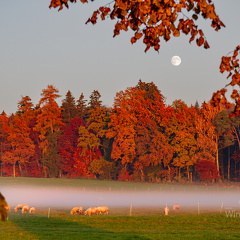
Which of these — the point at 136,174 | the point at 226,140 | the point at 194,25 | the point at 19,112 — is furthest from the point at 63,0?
the point at 19,112

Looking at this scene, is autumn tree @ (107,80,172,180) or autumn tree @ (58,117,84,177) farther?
autumn tree @ (58,117,84,177)

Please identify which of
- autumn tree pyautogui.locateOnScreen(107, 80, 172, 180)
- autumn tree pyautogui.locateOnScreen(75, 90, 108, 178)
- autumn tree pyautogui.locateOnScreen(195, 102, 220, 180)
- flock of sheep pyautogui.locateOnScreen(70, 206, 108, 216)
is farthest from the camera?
autumn tree pyautogui.locateOnScreen(75, 90, 108, 178)

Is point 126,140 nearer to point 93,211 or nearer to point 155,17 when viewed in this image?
point 93,211

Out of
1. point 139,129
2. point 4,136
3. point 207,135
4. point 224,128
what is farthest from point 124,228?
point 4,136

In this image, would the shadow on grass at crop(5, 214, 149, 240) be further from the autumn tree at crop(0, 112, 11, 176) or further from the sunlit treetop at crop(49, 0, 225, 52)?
the autumn tree at crop(0, 112, 11, 176)

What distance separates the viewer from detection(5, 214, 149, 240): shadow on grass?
2013 cm

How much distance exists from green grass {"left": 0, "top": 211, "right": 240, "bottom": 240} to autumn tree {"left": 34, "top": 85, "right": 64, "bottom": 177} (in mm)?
57863

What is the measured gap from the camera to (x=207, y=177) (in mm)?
71000

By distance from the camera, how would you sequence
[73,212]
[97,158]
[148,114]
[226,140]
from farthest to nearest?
[97,158], [148,114], [226,140], [73,212]

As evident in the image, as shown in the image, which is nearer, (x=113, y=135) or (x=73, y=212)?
(x=73, y=212)

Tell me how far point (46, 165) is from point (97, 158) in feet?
35.7

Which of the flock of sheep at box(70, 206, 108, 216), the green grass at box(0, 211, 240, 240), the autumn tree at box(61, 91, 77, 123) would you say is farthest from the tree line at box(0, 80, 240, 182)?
the green grass at box(0, 211, 240, 240)

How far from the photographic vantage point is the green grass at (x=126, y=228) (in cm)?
2038

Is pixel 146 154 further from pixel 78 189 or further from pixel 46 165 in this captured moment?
pixel 46 165
